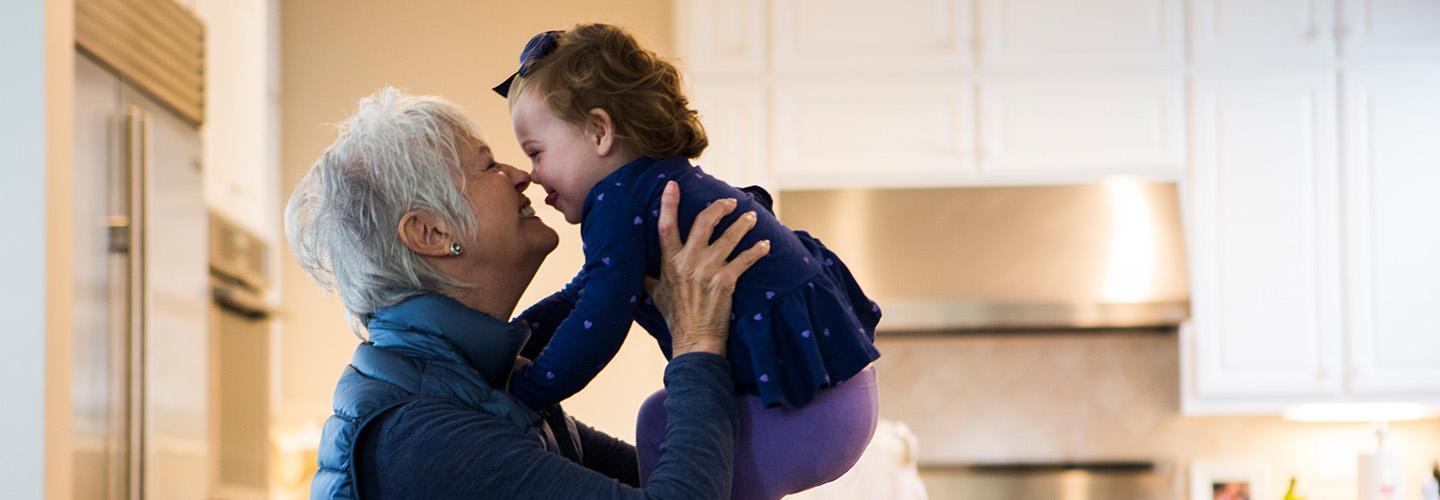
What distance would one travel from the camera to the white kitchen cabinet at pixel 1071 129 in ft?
14.1

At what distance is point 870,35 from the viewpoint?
14.1ft

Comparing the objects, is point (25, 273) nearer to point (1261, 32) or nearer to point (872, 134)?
point (872, 134)

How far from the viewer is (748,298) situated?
4.60 ft

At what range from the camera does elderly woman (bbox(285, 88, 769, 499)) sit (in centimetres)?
128

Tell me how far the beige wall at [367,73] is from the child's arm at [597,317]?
11.4 ft

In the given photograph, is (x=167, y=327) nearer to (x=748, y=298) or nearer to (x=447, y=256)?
(x=447, y=256)

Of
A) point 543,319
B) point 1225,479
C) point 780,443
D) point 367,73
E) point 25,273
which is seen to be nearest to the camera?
point 780,443

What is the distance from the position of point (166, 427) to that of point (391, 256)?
4.84ft

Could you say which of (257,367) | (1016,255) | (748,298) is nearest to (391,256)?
(748,298)

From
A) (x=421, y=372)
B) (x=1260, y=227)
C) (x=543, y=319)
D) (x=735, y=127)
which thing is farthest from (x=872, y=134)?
(x=421, y=372)

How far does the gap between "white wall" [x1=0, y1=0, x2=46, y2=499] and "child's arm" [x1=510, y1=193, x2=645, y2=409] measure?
1.08 metres

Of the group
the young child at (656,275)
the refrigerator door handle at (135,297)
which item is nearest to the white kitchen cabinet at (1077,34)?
the refrigerator door handle at (135,297)

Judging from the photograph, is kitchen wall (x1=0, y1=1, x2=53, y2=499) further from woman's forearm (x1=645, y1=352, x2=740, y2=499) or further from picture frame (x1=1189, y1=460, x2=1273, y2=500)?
picture frame (x1=1189, y1=460, x2=1273, y2=500)

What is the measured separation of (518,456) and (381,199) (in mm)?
303
